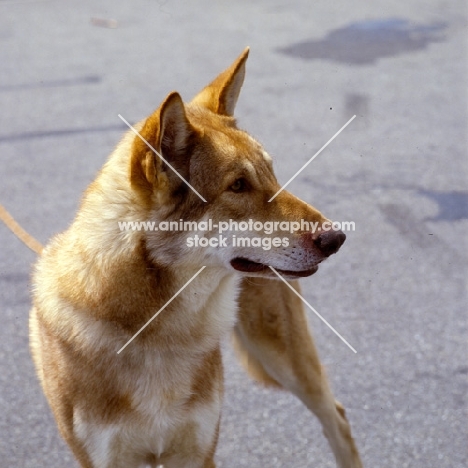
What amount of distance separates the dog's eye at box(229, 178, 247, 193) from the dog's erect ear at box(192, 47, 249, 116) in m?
0.42

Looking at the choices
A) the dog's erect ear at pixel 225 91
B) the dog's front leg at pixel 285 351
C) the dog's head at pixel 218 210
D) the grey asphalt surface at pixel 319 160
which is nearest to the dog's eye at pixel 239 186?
the dog's head at pixel 218 210

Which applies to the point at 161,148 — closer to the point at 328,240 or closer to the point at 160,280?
the point at 160,280

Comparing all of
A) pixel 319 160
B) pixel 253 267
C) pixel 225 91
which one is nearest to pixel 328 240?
pixel 253 267

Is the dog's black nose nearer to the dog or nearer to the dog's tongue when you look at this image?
the dog

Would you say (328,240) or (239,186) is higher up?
(239,186)

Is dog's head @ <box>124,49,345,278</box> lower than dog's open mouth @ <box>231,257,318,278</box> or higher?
higher

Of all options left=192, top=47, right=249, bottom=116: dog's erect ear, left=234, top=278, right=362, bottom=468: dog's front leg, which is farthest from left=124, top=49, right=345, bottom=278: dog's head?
left=234, top=278, right=362, bottom=468: dog's front leg

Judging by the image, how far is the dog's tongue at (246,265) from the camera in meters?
2.59

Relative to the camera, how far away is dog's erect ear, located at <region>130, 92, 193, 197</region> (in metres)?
2.41

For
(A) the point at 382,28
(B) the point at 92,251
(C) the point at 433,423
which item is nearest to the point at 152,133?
(B) the point at 92,251

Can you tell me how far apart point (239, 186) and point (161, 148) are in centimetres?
29

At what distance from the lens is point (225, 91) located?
290 cm

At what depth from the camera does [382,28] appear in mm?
9500

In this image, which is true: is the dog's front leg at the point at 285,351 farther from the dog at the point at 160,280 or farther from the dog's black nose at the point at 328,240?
the dog's black nose at the point at 328,240
